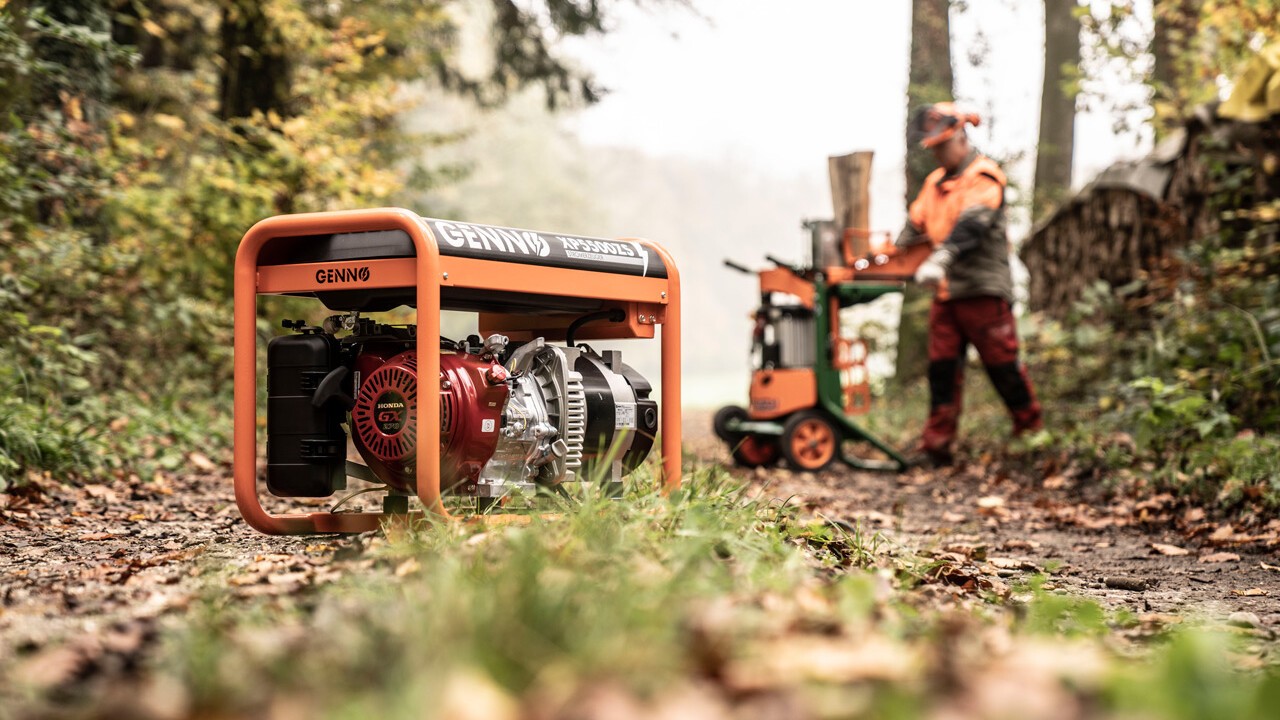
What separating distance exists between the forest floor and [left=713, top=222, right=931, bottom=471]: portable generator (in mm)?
661

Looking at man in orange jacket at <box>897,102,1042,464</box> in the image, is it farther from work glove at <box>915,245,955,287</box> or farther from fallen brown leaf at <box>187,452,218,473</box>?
fallen brown leaf at <box>187,452,218,473</box>

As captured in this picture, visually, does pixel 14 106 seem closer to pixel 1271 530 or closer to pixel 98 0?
pixel 98 0

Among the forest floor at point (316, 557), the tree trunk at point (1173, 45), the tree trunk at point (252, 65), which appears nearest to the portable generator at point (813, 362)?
the forest floor at point (316, 557)

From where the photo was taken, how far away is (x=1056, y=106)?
12.3 m

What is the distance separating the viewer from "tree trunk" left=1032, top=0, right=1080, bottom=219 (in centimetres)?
1225

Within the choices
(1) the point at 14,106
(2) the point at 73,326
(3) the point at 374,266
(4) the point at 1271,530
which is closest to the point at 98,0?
(1) the point at 14,106

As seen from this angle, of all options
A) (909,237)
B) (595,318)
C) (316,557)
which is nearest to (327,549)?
(316,557)

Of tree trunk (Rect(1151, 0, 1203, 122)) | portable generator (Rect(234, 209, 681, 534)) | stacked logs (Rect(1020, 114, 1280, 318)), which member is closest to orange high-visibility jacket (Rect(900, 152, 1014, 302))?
stacked logs (Rect(1020, 114, 1280, 318))

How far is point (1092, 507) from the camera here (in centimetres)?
575

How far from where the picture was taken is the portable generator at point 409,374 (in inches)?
136

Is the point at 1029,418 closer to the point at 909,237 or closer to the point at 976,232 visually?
the point at 976,232

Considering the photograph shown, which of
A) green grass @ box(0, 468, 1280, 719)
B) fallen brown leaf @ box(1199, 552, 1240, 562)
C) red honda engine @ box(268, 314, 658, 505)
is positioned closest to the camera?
green grass @ box(0, 468, 1280, 719)

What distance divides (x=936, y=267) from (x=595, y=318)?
12.1 ft

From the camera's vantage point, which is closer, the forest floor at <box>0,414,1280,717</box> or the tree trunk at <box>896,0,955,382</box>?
the forest floor at <box>0,414,1280,717</box>
